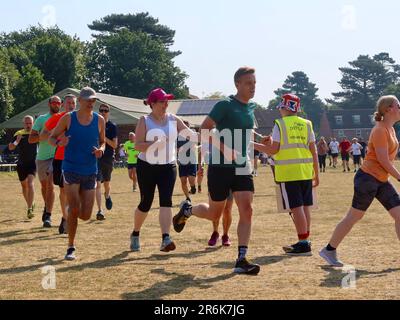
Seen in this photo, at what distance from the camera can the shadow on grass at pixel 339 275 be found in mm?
6926

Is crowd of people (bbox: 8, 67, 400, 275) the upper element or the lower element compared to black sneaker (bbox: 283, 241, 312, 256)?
upper

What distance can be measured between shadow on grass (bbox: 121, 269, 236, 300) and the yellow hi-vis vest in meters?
1.92

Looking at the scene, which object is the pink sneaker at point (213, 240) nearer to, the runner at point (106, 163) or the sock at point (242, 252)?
the sock at point (242, 252)

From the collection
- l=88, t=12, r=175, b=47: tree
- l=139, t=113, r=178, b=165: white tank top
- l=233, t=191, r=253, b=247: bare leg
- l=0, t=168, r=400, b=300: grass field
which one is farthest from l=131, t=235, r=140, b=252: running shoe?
l=88, t=12, r=175, b=47: tree

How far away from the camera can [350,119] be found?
141000mm

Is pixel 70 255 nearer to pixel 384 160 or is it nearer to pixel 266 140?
pixel 266 140

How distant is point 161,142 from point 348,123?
5345 inches

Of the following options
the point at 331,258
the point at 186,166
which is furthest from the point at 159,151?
the point at 186,166

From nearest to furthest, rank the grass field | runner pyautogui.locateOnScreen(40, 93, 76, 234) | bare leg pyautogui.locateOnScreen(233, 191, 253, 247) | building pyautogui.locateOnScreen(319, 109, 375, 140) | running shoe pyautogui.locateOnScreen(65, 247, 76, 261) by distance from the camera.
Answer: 1. the grass field
2. bare leg pyautogui.locateOnScreen(233, 191, 253, 247)
3. running shoe pyautogui.locateOnScreen(65, 247, 76, 261)
4. runner pyautogui.locateOnScreen(40, 93, 76, 234)
5. building pyautogui.locateOnScreen(319, 109, 375, 140)

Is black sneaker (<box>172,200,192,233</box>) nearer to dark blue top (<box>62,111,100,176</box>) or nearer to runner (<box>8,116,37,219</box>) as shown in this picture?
dark blue top (<box>62,111,100,176</box>)

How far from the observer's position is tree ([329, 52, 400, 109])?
155062mm
